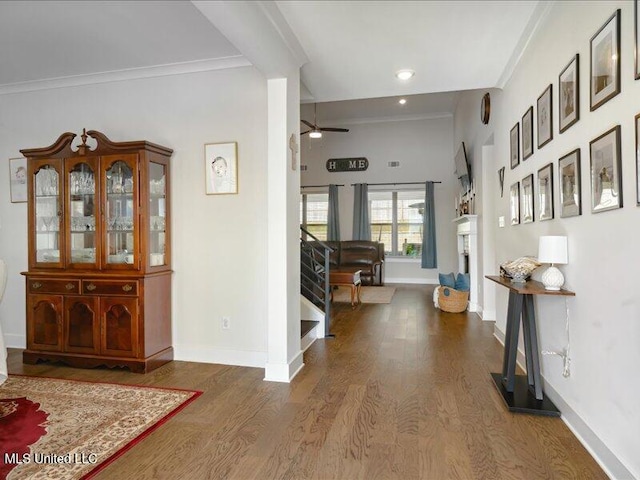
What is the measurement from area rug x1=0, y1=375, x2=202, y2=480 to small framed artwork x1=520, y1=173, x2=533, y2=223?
9.55 ft

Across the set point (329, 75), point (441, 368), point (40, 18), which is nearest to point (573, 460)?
point (441, 368)

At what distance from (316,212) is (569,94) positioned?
24.3 ft

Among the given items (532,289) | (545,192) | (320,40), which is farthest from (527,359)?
(320,40)

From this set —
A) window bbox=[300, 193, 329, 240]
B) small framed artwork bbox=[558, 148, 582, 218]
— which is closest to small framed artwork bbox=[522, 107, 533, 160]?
small framed artwork bbox=[558, 148, 582, 218]

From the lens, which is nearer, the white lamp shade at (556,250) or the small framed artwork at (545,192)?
the white lamp shade at (556,250)

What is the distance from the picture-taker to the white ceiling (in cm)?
256

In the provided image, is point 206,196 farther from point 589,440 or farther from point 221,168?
point 589,440

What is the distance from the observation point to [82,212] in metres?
3.47

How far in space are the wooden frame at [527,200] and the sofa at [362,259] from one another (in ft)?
16.4

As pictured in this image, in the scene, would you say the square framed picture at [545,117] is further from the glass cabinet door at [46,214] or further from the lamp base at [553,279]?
the glass cabinet door at [46,214]

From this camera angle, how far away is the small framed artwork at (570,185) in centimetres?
214

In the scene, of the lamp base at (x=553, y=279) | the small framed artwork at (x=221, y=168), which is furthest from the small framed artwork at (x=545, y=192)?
the small framed artwork at (x=221, y=168)

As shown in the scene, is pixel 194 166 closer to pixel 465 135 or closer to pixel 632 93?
pixel 632 93

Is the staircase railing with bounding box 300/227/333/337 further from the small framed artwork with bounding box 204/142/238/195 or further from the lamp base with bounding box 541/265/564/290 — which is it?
the lamp base with bounding box 541/265/564/290
